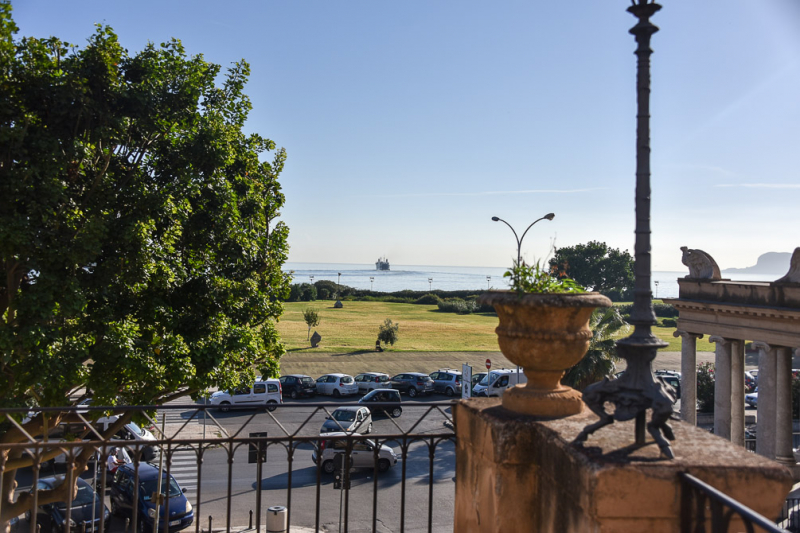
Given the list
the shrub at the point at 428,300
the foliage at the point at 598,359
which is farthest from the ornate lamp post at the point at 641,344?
the shrub at the point at 428,300

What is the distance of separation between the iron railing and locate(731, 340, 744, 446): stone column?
19.7 meters

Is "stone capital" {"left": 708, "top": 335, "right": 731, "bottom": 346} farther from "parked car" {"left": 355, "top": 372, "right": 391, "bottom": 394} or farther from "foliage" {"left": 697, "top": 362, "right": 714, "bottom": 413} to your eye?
"parked car" {"left": 355, "top": 372, "right": 391, "bottom": 394}

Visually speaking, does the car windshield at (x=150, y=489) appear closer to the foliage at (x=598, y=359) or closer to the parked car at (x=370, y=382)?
the foliage at (x=598, y=359)

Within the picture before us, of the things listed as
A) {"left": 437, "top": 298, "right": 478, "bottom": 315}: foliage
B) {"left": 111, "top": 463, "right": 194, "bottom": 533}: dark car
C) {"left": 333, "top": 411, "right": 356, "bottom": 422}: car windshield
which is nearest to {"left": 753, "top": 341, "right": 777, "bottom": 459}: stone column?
{"left": 333, "top": 411, "right": 356, "bottom": 422}: car windshield

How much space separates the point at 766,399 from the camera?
61.2 feet

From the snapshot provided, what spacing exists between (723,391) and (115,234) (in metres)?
19.4

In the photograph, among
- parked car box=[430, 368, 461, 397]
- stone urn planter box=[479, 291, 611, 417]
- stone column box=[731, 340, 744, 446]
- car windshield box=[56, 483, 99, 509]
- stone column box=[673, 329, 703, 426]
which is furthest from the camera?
parked car box=[430, 368, 461, 397]

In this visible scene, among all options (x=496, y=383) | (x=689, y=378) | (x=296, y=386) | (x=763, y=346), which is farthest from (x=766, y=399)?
(x=296, y=386)

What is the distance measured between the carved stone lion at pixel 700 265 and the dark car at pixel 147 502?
18.0 metres

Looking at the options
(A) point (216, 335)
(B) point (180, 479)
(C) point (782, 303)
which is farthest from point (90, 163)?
(C) point (782, 303)

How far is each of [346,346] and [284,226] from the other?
39.0 metres

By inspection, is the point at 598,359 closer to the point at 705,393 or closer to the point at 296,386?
the point at 705,393

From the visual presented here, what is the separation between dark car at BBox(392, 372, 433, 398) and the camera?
34250mm

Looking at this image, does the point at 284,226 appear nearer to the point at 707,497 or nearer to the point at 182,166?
the point at 182,166
